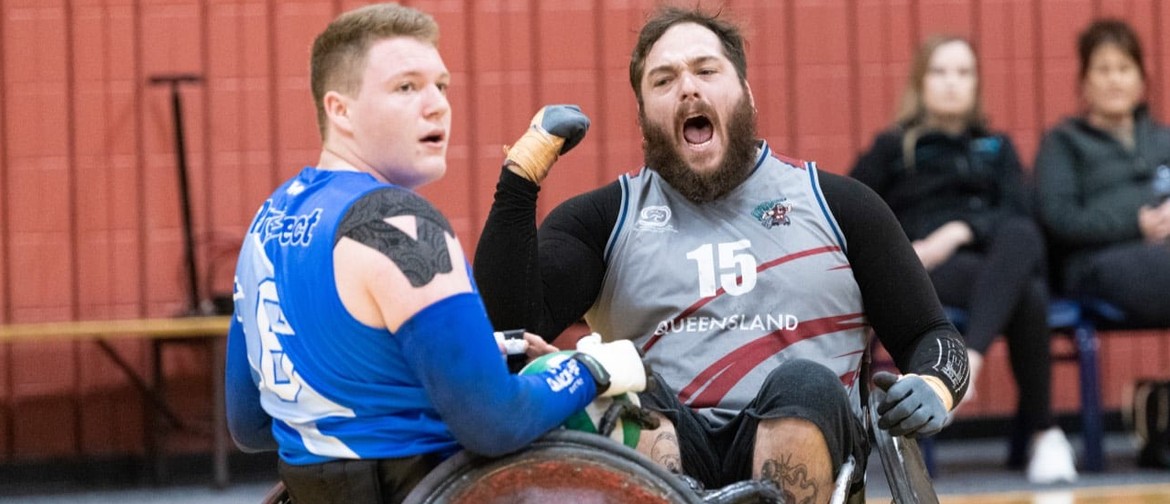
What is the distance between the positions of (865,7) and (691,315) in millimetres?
3552

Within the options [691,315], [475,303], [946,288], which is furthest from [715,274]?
[946,288]

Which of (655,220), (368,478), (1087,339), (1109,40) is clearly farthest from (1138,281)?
(368,478)

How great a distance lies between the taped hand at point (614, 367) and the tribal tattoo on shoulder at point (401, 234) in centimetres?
27

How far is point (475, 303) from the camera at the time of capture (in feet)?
6.61

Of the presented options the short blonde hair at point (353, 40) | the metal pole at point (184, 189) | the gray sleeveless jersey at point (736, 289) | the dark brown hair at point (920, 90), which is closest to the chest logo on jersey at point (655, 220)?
the gray sleeveless jersey at point (736, 289)

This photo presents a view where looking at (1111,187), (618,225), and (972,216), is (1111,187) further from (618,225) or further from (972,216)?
(618,225)

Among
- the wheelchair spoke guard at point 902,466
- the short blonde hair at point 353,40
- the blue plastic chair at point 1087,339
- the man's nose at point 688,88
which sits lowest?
the blue plastic chair at point 1087,339

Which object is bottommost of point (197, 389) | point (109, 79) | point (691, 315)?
point (197, 389)

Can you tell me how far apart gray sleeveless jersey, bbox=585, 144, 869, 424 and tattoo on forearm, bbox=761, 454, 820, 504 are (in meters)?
0.26

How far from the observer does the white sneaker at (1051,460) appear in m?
4.97

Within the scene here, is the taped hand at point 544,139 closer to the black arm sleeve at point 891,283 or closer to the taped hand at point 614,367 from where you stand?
the taped hand at point 614,367

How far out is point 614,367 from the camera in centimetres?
217

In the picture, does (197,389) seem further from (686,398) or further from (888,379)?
(888,379)

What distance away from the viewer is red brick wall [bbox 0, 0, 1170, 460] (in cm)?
573
